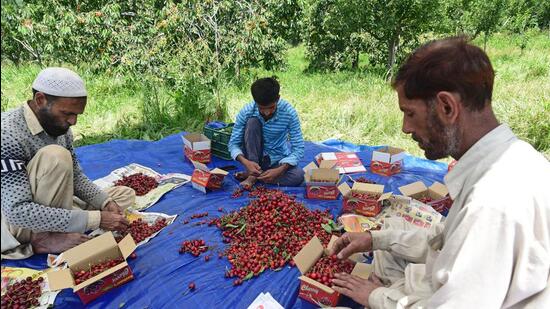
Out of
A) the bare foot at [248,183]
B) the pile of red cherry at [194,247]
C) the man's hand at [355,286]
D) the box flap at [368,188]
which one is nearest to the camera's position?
the man's hand at [355,286]

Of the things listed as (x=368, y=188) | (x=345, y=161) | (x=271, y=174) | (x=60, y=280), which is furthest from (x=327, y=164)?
(x=60, y=280)

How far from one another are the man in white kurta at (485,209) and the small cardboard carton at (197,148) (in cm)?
310

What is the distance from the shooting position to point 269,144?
13.4 ft

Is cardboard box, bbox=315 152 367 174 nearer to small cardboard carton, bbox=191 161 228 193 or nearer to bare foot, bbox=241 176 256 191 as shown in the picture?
bare foot, bbox=241 176 256 191

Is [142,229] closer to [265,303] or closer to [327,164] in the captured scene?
[265,303]

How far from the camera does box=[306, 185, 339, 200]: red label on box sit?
12.1 feet

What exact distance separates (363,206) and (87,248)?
225cm

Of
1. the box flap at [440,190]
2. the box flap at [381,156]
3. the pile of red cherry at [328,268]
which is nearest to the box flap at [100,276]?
the pile of red cherry at [328,268]

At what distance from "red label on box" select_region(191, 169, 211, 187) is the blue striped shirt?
0.42 meters

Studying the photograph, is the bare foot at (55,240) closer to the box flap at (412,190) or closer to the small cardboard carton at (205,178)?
the small cardboard carton at (205,178)

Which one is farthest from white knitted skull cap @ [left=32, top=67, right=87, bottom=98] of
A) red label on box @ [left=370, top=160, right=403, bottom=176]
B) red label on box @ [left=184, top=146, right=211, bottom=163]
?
red label on box @ [left=370, top=160, right=403, bottom=176]

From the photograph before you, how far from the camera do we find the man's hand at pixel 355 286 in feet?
6.44

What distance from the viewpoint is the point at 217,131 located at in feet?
15.1

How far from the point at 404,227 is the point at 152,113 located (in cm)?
442
